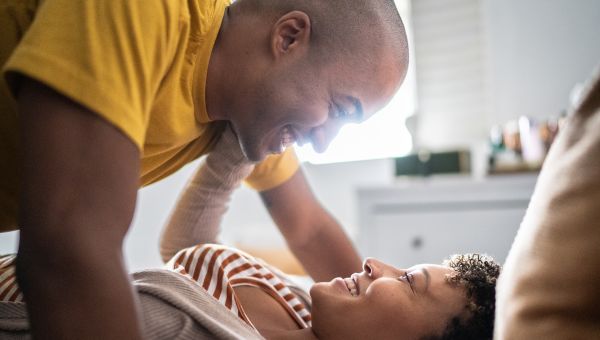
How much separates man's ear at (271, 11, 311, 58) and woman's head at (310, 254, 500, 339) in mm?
374

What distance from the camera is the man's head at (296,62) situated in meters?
0.71

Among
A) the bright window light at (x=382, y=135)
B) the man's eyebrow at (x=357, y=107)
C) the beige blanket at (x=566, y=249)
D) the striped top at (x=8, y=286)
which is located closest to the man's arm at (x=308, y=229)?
the man's eyebrow at (x=357, y=107)

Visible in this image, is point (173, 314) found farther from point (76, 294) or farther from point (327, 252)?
point (327, 252)

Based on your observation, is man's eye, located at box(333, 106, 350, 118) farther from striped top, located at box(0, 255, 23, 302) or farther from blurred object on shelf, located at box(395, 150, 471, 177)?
blurred object on shelf, located at box(395, 150, 471, 177)

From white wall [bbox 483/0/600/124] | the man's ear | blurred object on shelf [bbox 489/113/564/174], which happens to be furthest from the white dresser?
the man's ear

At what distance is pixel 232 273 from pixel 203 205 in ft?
0.74

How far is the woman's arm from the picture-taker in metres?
0.99

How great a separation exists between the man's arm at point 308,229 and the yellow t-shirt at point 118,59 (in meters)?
0.39

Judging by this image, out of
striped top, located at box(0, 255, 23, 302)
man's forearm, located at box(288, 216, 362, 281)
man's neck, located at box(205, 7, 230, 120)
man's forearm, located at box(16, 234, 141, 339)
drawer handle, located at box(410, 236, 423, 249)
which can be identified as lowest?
drawer handle, located at box(410, 236, 423, 249)

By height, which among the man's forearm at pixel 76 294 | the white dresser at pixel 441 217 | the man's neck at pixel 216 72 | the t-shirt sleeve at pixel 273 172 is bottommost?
the white dresser at pixel 441 217

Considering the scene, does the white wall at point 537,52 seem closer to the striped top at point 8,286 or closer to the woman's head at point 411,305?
the woman's head at point 411,305

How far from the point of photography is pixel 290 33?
28.1 inches

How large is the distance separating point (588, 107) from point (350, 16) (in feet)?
1.22

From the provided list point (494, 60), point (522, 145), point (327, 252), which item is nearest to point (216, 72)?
point (327, 252)
